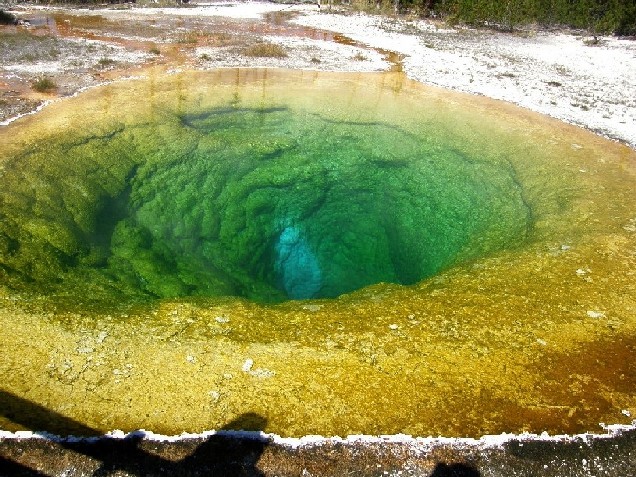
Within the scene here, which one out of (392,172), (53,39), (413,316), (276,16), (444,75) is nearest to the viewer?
(413,316)

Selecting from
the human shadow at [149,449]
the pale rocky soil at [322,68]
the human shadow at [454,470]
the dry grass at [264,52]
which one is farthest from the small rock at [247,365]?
the dry grass at [264,52]

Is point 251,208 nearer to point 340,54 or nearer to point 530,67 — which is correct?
point 340,54

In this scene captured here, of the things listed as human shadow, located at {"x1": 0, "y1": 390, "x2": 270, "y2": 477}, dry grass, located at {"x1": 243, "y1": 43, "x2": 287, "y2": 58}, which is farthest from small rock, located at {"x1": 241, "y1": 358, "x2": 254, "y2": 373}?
dry grass, located at {"x1": 243, "y1": 43, "x2": 287, "y2": 58}

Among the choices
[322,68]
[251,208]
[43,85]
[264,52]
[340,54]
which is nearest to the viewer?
[251,208]

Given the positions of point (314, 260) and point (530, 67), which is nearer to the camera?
point (314, 260)

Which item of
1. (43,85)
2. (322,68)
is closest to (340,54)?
(322,68)

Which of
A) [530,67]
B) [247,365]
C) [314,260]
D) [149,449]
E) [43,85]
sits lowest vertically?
[314,260]

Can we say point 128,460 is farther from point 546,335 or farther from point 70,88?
point 70,88

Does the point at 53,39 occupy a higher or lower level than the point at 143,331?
higher

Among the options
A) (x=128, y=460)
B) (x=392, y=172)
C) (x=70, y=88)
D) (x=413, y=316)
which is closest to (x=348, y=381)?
(x=413, y=316)
